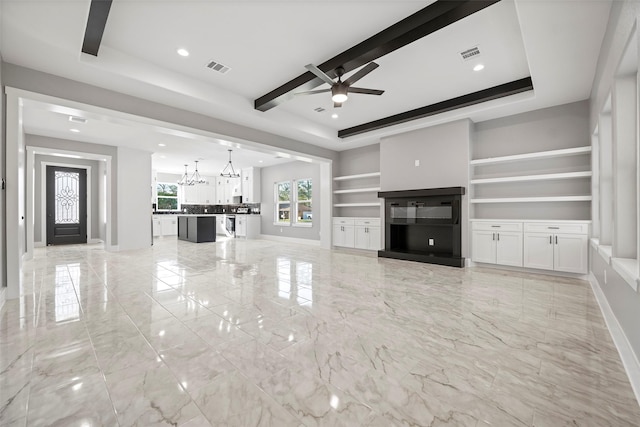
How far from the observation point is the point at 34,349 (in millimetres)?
2029

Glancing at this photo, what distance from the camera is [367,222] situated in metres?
6.98

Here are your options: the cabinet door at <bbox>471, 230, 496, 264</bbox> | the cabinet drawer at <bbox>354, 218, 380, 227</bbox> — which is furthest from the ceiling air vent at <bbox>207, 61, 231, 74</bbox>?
the cabinet door at <bbox>471, 230, 496, 264</bbox>

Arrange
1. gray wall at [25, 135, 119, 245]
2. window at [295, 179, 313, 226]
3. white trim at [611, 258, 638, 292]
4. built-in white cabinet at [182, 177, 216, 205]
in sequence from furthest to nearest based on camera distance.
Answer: built-in white cabinet at [182, 177, 216, 205] < window at [295, 179, 313, 226] < gray wall at [25, 135, 119, 245] < white trim at [611, 258, 638, 292]

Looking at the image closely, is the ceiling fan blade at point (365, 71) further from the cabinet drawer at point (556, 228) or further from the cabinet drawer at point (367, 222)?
the cabinet drawer at point (367, 222)

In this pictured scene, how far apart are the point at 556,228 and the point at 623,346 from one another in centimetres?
270

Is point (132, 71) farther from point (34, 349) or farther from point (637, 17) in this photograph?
point (637, 17)

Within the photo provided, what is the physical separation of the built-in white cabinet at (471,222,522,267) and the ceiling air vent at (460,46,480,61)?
276cm

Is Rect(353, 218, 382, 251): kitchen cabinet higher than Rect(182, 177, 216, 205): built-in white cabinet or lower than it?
lower

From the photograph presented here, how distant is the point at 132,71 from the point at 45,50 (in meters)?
0.77

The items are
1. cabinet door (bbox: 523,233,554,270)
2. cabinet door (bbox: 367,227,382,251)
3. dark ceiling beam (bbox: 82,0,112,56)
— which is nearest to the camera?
dark ceiling beam (bbox: 82,0,112,56)

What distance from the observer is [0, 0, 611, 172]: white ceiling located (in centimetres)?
262

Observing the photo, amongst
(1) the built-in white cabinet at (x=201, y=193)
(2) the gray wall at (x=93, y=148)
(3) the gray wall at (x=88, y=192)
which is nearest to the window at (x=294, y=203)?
(1) the built-in white cabinet at (x=201, y=193)

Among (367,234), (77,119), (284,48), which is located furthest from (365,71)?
(77,119)

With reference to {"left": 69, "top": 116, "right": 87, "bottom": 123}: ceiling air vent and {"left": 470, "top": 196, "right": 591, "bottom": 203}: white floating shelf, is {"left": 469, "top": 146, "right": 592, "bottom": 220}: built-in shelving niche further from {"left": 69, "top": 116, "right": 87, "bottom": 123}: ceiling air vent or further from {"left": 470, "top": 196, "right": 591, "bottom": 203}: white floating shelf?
{"left": 69, "top": 116, "right": 87, "bottom": 123}: ceiling air vent
